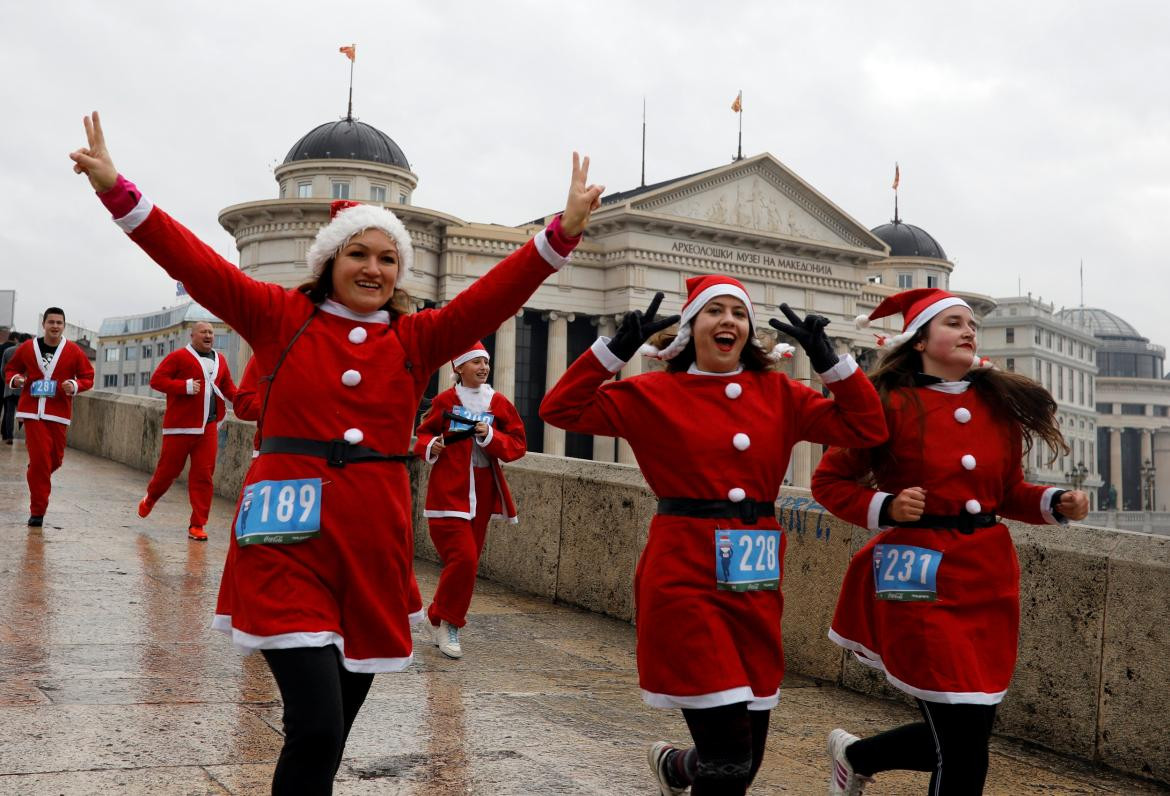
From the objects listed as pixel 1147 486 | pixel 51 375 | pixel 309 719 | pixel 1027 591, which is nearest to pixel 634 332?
pixel 309 719

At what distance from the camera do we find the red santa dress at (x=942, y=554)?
11.7 feet

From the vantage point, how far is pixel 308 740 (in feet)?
9.27

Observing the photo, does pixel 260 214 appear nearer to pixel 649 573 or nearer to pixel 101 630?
pixel 101 630

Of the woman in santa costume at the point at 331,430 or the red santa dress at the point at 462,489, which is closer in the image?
the woman in santa costume at the point at 331,430

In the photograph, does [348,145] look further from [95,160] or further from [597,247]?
[95,160]

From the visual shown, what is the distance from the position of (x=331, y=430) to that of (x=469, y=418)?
3.76 meters

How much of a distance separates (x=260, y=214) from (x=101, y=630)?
3935cm

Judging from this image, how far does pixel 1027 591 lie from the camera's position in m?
5.32

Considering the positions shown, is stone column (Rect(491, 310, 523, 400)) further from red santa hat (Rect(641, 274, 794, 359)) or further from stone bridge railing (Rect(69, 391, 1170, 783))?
red santa hat (Rect(641, 274, 794, 359))

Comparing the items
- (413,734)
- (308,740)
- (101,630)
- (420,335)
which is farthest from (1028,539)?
(101,630)

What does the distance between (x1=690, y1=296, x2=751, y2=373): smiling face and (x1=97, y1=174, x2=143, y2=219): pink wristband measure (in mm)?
1666

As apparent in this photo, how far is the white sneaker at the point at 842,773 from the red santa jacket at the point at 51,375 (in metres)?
8.04

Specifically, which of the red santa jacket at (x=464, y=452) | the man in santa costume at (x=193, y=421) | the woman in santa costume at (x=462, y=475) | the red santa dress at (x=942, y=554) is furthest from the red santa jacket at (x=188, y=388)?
the red santa dress at (x=942, y=554)

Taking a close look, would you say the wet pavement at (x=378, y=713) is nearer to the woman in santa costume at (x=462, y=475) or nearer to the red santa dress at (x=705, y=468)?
the woman in santa costume at (x=462, y=475)
